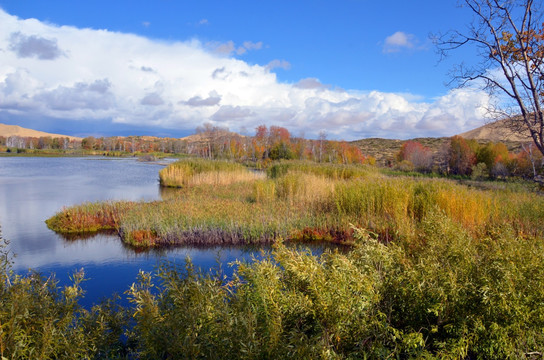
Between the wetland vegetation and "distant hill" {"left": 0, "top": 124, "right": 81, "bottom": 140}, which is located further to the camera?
"distant hill" {"left": 0, "top": 124, "right": 81, "bottom": 140}

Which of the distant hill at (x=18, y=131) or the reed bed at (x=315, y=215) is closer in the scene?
the reed bed at (x=315, y=215)

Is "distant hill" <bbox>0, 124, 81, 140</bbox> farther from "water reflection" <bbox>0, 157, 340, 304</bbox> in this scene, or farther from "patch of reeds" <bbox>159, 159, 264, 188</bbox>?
"water reflection" <bbox>0, 157, 340, 304</bbox>

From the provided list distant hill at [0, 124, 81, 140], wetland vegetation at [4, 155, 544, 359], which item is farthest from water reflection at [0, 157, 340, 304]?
distant hill at [0, 124, 81, 140]

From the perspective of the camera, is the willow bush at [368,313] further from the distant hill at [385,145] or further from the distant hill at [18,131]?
the distant hill at [18,131]

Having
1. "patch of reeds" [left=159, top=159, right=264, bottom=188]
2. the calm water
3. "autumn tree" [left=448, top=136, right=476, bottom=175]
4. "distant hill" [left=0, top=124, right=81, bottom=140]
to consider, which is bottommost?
the calm water

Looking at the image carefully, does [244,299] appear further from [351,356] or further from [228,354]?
[351,356]

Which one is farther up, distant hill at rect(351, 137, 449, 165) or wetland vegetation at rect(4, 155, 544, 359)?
distant hill at rect(351, 137, 449, 165)

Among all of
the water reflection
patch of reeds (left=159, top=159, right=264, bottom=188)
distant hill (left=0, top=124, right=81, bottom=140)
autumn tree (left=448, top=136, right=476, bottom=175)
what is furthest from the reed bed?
distant hill (left=0, top=124, right=81, bottom=140)

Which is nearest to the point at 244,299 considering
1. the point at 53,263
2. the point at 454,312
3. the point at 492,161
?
the point at 454,312

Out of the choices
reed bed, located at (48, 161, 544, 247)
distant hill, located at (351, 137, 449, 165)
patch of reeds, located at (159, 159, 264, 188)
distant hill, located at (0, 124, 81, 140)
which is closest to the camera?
reed bed, located at (48, 161, 544, 247)

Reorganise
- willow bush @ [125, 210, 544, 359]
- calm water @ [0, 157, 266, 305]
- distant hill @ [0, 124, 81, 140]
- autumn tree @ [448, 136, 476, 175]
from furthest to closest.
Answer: distant hill @ [0, 124, 81, 140] < autumn tree @ [448, 136, 476, 175] < calm water @ [0, 157, 266, 305] < willow bush @ [125, 210, 544, 359]

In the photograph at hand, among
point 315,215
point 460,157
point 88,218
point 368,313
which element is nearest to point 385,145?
point 460,157

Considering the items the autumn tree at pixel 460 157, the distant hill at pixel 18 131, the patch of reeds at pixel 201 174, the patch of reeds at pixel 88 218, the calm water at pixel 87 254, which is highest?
the distant hill at pixel 18 131

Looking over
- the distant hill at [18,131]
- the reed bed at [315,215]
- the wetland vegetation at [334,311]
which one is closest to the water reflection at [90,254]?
the reed bed at [315,215]
